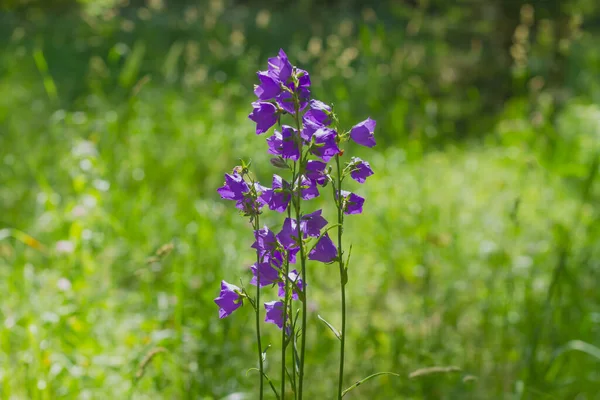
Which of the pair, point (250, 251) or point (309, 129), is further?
point (250, 251)

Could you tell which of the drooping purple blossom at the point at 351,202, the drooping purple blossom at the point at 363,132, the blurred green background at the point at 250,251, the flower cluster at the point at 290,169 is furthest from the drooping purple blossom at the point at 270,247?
the blurred green background at the point at 250,251

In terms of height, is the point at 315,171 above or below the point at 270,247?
above

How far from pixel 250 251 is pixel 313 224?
2001 millimetres

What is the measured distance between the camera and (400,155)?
4.29m

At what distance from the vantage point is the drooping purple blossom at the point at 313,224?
108 centimetres

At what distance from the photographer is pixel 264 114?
103 cm

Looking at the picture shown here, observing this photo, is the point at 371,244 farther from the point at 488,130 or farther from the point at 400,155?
the point at 488,130

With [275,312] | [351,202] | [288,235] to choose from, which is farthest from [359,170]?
[275,312]

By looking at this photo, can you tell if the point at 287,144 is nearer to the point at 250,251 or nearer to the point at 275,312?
the point at 275,312

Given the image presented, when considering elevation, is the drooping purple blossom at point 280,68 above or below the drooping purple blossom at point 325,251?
above

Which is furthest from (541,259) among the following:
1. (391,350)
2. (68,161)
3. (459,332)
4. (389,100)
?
(389,100)

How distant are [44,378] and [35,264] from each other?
1074mm

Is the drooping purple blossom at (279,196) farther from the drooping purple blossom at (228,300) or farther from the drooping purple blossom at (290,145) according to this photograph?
the drooping purple blossom at (228,300)

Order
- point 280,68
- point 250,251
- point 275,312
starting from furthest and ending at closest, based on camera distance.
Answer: point 250,251, point 275,312, point 280,68
